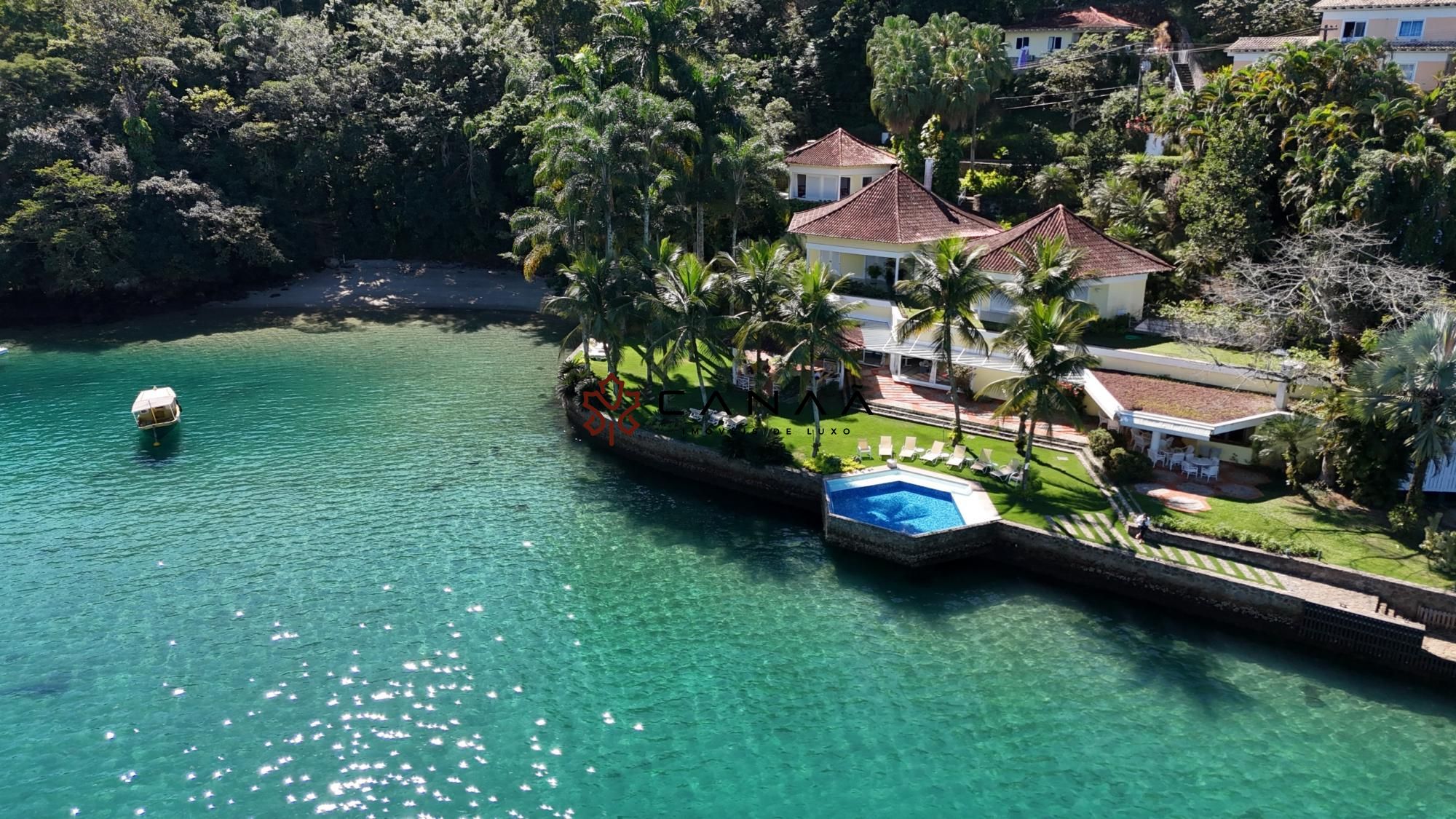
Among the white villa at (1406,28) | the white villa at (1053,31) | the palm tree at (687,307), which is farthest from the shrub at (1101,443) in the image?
the white villa at (1053,31)

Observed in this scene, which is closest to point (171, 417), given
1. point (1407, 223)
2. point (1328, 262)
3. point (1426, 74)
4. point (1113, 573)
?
point (1113, 573)

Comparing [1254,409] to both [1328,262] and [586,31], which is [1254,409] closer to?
[1328,262]

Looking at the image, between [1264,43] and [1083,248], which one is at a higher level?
[1264,43]

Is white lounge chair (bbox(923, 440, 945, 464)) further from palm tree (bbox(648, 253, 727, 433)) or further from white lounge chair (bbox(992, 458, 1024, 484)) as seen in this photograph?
palm tree (bbox(648, 253, 727, 433))

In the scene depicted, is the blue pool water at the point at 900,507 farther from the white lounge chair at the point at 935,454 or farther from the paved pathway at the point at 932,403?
the paved pathway at the point at 932,403

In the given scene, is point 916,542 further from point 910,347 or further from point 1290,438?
point 910,347

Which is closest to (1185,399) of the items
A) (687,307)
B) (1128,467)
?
(1128,467)
